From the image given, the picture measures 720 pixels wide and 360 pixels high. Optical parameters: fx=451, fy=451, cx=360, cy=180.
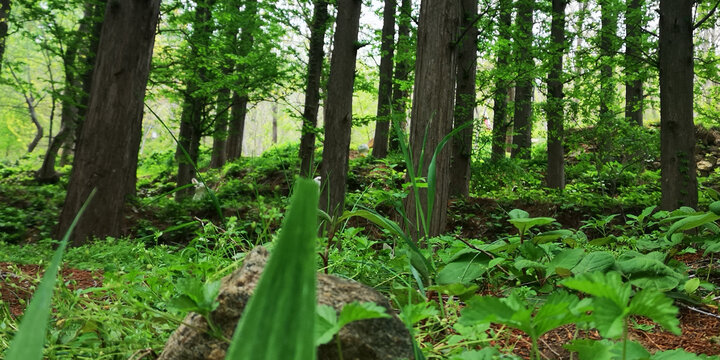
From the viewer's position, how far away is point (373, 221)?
1.44 metres

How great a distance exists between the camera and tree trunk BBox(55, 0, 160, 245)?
5.20 meters

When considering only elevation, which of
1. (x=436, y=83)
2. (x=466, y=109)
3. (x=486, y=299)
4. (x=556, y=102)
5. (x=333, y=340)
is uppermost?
(x=556, y=102)

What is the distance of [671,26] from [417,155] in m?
4.31

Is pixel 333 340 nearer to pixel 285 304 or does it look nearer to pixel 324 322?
pixel 324 322

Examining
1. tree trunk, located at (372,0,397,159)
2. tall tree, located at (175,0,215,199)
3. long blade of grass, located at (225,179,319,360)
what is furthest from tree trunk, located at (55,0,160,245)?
tree trunk, located at (372,0,397,159)

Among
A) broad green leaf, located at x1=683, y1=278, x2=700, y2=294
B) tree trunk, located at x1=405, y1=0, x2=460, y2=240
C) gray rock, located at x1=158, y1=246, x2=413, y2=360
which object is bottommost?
gray rock, located at x1=158, y1=246, x2=413, y2=360

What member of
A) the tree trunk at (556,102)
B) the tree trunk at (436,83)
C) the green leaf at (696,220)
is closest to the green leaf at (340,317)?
the green leaf at (696,220)

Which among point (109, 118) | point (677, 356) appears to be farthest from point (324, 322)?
point (109, 118)

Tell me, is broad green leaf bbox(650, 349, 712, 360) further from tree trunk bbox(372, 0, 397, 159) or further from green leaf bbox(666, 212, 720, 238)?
tree trunk bbox(372, 0, 397, 159)

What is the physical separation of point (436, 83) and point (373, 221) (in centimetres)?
306

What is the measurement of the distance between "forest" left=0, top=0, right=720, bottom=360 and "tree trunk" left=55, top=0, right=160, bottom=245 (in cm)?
2

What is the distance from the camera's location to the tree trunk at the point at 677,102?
5836mm

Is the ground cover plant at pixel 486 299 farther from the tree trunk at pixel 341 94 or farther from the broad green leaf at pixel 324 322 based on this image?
the tree trunk at pixel 341 94

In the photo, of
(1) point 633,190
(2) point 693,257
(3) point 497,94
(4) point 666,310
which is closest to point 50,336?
(4) point 666,310
